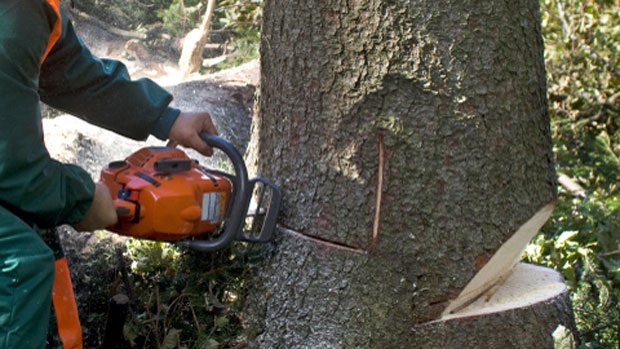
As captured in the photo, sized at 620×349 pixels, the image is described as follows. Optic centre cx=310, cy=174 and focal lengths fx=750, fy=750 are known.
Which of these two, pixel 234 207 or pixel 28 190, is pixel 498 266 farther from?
pixel 28 190

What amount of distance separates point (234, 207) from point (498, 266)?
35.1 inches

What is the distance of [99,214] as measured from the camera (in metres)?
2.15

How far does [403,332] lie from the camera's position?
234 cm

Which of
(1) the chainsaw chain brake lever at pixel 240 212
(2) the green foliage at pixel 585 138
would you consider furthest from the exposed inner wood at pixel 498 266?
(2) the green foliage at pixel 585 138

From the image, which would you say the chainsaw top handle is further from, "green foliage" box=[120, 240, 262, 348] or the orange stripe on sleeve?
the orange stripe on sleeve

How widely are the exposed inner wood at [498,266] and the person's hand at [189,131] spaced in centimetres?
97

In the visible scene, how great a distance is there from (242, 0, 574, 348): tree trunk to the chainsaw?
0.13 meters

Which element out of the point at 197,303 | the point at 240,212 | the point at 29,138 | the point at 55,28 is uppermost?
the point at 55,28

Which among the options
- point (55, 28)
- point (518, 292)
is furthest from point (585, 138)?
point (55, 28)

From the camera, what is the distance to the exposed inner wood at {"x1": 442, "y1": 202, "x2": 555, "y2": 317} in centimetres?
239

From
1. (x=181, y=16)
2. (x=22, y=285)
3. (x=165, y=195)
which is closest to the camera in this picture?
(x=22, y=285)

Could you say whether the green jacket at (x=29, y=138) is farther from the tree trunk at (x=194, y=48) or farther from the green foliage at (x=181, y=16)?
the tree trunk at (x=194, y=48)

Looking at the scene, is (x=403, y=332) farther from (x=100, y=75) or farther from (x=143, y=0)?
(x=143, y=0)

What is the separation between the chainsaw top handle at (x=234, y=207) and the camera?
2.38m
